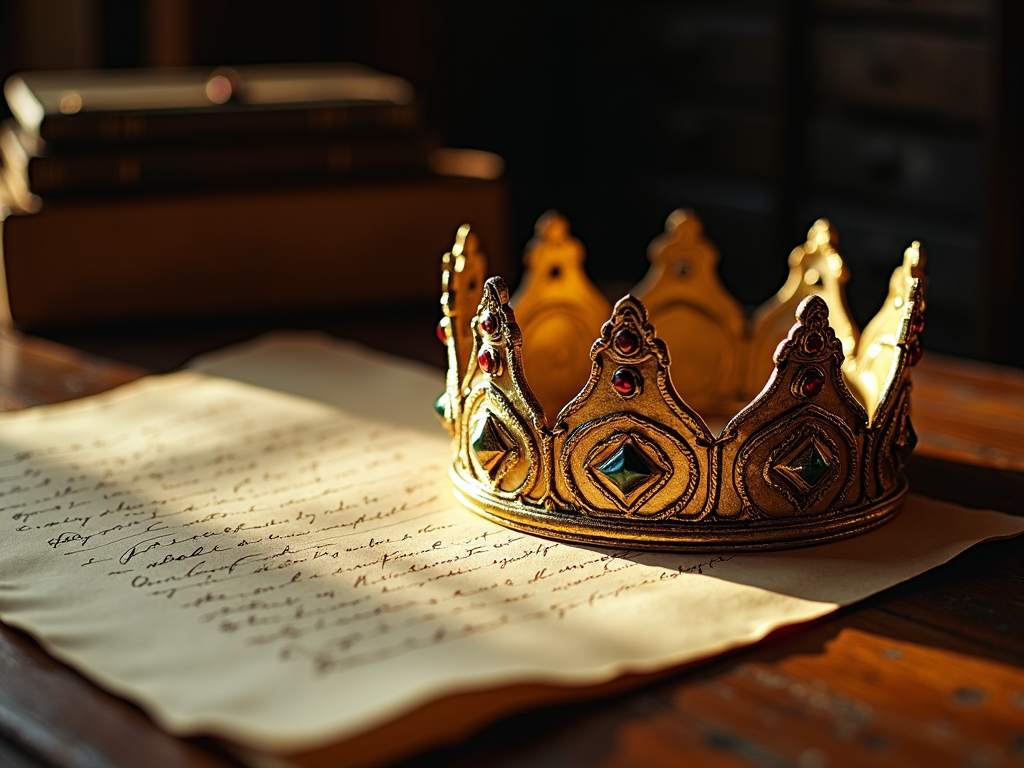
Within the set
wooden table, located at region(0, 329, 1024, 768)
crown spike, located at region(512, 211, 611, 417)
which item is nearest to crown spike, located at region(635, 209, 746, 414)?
crown spike, located at region(512, 211, 611, 417)

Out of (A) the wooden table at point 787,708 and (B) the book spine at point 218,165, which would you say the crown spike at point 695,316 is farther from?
(B) the book spine at point 218,165

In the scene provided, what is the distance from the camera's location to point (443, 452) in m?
0.80

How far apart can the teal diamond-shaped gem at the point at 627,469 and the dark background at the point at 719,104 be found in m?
0.72

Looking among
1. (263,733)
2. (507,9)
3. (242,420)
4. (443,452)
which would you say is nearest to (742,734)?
(263,733)

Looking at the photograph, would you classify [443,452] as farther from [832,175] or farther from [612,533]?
[832,175]

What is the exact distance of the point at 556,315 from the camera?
0.88 m

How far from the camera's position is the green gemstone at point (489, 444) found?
652 mm

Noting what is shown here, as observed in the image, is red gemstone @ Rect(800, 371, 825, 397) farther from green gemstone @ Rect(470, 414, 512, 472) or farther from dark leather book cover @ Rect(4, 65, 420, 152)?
dark leather book cover @ Rect(4, 65, 420, 152)

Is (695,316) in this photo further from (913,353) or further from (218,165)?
(218,165)

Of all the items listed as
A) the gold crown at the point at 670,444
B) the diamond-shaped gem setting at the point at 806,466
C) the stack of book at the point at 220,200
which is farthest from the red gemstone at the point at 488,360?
the stack of book at the point at 220,200

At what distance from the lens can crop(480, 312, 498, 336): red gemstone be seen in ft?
2.13

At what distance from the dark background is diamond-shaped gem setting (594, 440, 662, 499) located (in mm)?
721

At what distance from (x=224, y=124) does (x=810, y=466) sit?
0.75 metres

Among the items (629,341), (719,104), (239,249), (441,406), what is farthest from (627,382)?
(719,104)
